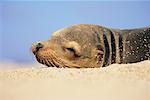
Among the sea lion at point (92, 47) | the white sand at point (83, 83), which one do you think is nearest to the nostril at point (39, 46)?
the sea lion at point (92, 47)

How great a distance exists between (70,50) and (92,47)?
11cm

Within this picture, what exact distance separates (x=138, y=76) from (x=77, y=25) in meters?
0.45

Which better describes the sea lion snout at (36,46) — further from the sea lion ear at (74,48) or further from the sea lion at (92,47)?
the sea lion ear at (74,48)

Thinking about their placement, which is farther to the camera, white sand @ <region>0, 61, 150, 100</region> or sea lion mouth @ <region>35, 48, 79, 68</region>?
sea lion mouth @ <region>35, 48, 79, 68</region>

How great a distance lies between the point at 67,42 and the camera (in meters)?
1.75

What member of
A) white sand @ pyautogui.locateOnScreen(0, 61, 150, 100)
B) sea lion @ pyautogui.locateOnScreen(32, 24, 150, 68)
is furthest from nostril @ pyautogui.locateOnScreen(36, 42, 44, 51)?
white sand @ pyautogui.locateOnScreen(0, 61, 150, 100)

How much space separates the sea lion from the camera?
5.65ft

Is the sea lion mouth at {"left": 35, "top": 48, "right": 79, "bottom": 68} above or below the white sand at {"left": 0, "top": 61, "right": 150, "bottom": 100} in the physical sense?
above

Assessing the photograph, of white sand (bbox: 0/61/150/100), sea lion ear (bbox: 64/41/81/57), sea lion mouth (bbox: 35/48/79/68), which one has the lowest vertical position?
white sand (bbox: 0/61/150/100)

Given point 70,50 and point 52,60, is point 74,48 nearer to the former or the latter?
point 70,50

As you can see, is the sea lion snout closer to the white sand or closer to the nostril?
the nostril

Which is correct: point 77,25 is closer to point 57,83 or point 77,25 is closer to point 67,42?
point 67,42

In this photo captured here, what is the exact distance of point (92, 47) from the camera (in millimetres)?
1764

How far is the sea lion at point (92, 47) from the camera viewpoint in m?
1.72
